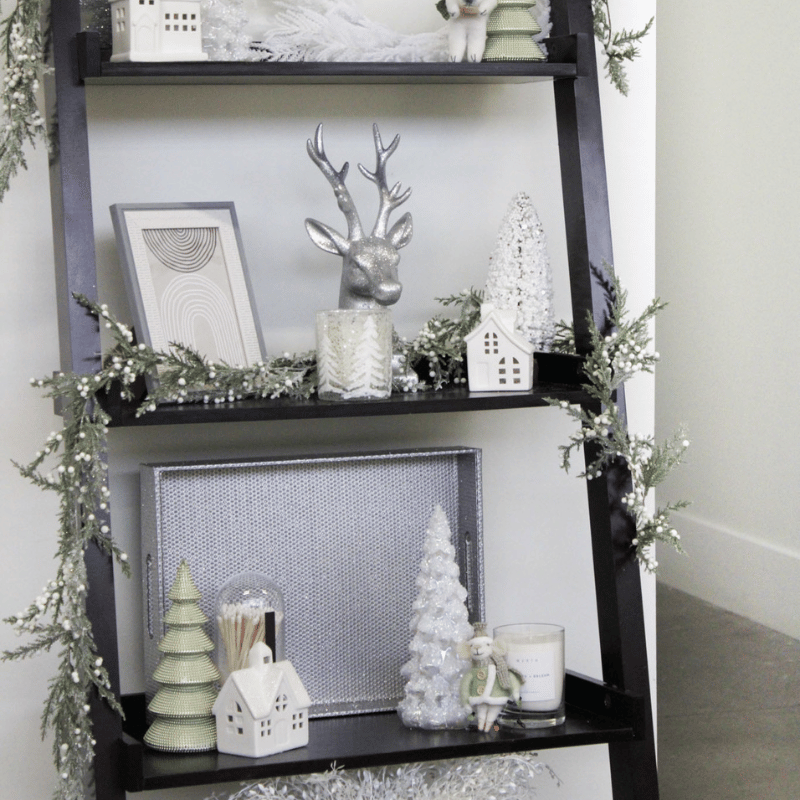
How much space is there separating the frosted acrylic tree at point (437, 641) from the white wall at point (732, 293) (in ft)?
5.90

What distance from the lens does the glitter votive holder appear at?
1.47 metres

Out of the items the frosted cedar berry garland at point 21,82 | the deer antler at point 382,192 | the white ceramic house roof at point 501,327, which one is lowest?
the white ceramic house roof at point 501,327

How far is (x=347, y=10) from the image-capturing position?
1.49 m

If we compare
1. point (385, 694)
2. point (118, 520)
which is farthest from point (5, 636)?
point (385, 694)

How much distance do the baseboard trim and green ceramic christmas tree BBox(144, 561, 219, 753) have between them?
2.07 metres

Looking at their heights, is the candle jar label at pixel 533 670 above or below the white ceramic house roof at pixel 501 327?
below

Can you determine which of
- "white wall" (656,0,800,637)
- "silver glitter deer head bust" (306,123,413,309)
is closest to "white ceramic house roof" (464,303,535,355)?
"silver glitter deer head bust" (306,123,413,309)

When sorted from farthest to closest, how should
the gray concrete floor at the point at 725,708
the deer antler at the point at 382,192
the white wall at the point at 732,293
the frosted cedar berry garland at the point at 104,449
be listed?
the white wall at the point at 732,293
the gray concrete floor at the point at 725,708
the deer antler at the point at 382,192
the frosted cedar berry garland at the point at 104,449

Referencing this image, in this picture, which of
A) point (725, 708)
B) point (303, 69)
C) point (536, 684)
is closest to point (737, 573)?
point (725, 708)

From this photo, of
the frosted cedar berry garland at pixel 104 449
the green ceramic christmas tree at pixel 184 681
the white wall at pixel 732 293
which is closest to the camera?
the frosted cedar berry garland at pixel 104 449

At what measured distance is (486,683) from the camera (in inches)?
56.3

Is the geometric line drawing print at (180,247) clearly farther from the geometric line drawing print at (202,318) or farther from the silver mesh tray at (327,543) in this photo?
the silver mesh tray at (327,543)

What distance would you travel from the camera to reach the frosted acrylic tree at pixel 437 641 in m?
1.46

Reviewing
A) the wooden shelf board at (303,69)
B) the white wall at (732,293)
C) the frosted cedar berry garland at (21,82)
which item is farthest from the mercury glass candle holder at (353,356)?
the white wall at (732,293)
